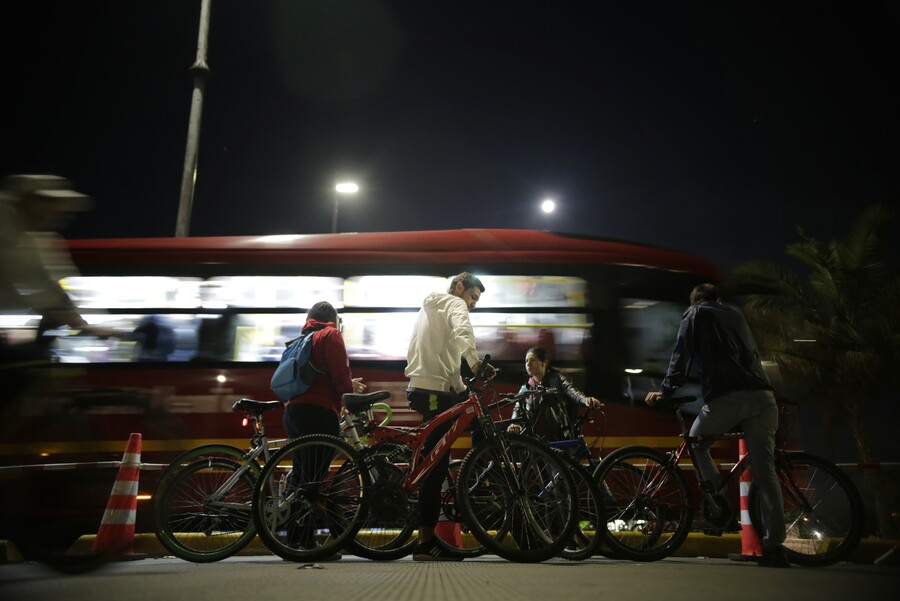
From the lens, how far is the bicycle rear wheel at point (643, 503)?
17.2ft

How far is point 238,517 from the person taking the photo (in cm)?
522

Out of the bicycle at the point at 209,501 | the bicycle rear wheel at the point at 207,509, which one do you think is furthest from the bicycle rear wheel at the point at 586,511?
the bicycle rear wheel at the point at 207,509

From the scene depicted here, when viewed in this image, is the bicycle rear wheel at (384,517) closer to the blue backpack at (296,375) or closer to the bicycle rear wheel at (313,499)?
the bicycle rear wheel at (313,499)

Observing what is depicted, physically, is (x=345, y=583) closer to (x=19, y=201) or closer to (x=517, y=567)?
(x=517, y=567)

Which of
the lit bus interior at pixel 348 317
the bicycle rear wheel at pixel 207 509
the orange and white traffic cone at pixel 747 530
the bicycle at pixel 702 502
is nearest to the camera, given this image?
the bicycle at pixel 702 502

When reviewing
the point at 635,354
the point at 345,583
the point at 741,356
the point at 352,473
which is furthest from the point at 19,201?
the point at 635,354

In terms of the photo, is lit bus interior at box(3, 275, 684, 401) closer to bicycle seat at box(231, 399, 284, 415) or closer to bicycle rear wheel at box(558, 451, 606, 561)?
bicycle seat at box(231, 399, 284, 415)

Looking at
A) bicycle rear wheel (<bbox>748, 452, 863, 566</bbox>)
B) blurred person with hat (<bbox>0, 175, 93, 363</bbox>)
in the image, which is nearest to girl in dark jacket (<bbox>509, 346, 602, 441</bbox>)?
bicycle rear wheel (<bbox>748, 452, 863, 566</bbox>)

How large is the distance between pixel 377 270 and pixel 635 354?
118 inches

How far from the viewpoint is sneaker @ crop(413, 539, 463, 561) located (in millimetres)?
4984

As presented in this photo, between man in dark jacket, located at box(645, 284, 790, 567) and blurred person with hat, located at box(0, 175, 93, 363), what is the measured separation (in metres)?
3.91

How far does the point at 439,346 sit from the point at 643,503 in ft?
6.07

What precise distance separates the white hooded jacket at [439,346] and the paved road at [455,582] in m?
1.25

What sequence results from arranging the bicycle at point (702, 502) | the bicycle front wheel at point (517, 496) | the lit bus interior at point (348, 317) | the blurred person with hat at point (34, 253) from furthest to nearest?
1. the lit bus interior at point (348, 317)
2. the bicycle at point (702, 502)
3. the bicycle front wheel at point (517, 496)
4. the blurred person with hat at point (34, 253)
